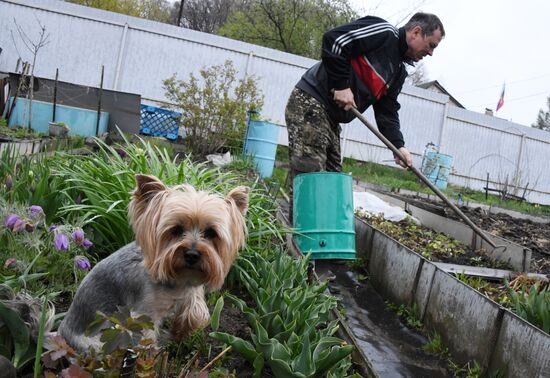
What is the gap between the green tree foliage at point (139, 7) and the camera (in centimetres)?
2817

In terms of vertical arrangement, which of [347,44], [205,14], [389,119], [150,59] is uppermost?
[205,14]

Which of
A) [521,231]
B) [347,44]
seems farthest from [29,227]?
[521,231]

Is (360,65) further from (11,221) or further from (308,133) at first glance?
(11,221)

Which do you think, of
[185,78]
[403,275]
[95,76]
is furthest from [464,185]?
[403,275]

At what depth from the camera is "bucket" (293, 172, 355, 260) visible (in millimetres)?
4305

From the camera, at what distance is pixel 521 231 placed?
7055mm

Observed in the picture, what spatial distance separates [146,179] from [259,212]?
175 cm

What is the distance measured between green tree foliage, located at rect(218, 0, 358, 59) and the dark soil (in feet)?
61.6

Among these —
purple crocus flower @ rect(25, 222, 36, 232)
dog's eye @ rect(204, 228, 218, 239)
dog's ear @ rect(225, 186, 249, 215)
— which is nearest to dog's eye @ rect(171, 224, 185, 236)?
dog's eye @ rect(204, 228, 218, 239)

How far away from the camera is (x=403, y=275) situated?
14.1 ft

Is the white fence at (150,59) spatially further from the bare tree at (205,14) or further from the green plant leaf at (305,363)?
the bare tree at (205,14)

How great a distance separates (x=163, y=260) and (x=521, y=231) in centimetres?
623

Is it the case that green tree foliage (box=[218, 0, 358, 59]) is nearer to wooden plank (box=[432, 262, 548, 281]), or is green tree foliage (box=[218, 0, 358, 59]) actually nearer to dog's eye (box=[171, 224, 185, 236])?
wooden plank (box=[432, 262, 548, 281])

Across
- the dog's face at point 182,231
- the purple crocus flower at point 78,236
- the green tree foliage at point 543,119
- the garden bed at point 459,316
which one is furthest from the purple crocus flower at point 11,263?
the green tree foliage at point 543,119
